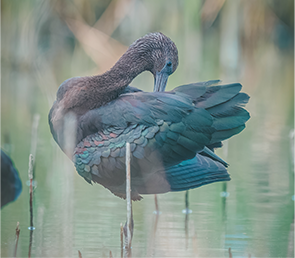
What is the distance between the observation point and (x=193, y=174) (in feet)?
11.9

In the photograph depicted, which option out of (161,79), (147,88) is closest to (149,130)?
(161,79)

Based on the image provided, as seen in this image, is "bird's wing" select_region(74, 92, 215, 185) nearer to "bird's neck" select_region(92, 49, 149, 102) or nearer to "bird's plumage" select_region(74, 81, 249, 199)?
"bird's plumage" select_region(74, 81, 249, 199)

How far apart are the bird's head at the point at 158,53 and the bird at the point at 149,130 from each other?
31cm

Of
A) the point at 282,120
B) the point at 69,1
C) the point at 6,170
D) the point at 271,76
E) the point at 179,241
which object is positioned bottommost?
the point at 179,241

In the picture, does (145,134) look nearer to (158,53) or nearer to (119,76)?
(119,76)

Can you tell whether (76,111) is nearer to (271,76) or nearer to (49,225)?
(49,225)

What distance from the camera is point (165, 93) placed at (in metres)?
3.63

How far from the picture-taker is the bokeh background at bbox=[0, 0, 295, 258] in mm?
3529

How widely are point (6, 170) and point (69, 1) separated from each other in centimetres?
802

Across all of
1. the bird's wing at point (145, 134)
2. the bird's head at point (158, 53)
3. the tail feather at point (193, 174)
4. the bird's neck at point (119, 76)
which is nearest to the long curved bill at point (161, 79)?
the bird's head at point (158, 53)

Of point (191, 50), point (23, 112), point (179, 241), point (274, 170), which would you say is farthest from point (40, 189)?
point (191, 50)

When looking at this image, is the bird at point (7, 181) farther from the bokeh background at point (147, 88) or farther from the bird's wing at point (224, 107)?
the bird's wing at point (224, 107)

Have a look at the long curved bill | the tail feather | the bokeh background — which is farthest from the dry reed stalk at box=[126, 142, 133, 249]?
the long curved bill

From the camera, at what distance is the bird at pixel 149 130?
349 centimetres
